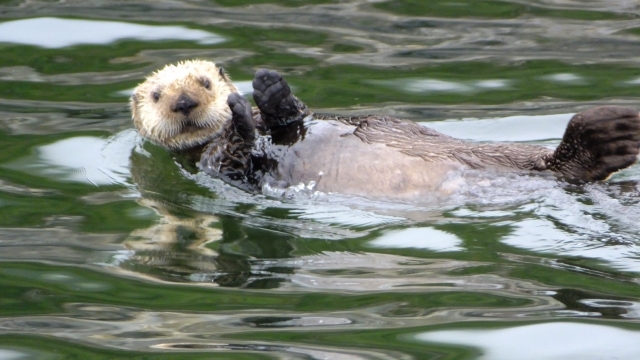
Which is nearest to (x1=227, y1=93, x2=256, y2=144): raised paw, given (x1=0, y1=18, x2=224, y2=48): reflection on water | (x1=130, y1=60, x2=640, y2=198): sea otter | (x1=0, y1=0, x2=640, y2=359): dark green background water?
(x1=130, y1=60, x2=640, y2=198): sea otter

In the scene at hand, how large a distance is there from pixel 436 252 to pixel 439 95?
3.59 meters

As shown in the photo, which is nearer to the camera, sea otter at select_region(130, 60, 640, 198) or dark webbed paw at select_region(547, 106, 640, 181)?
dark webbed paw at select_region(547, 106, 640, 181)

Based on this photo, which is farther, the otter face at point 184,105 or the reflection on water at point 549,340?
the otter face at point 184,105

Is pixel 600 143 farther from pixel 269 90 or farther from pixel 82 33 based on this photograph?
pixel 82 33

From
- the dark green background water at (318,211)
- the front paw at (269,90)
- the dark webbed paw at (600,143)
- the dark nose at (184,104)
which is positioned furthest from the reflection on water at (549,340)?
the dark nose at (184,104)

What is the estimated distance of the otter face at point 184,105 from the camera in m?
6.77

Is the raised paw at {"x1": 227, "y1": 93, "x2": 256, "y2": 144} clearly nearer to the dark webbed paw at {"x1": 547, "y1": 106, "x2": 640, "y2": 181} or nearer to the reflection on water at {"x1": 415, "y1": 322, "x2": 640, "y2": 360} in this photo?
the dark webbed paw at {"x1": 547, "y1": 106, "x2": 640, "y2": 181}

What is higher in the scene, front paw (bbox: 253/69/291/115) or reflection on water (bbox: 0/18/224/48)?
reflection on water (bbox: 0/18/224/48)

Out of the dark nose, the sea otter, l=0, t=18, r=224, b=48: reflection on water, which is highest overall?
l=0, t=18, r=224, b=48: reflection on water

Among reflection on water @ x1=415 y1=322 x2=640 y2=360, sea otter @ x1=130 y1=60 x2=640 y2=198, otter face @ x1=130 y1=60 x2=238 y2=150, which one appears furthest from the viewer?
otter face @ x1=130 y1=60 x2=238 y2=150

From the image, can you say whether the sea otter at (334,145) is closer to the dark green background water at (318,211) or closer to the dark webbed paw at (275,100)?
the dark webbed paw at (275,100)

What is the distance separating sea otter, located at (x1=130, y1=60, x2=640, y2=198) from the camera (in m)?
5.45

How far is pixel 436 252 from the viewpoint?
5.29 m

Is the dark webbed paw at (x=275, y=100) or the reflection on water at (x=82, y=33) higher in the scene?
the reflection on water at (x=82, y=33)
